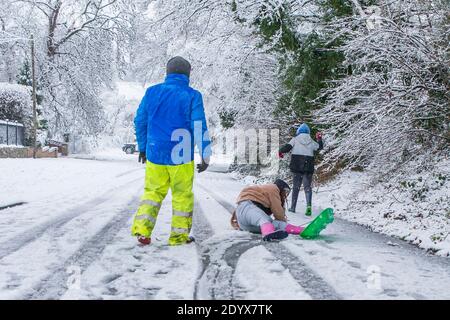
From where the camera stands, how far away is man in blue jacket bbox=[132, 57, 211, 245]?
189 inches

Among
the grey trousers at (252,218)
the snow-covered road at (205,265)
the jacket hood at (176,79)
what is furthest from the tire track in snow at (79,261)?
the jacket hood at (176,79)

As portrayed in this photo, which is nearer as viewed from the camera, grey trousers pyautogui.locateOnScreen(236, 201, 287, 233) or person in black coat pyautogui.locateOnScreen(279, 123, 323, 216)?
grey trousers pyautogui.locateOnScreen(236, 201, 287, 233)

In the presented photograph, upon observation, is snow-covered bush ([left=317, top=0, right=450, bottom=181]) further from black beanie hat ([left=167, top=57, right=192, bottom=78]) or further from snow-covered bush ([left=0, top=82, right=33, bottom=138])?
snow-covered bush ([left=0, top=82, right=33, bottom=138])

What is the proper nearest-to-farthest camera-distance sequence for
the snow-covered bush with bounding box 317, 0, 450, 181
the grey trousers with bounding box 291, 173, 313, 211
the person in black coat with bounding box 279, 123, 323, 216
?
the snow-covered bush with bounding box 317, 0, 450, 181, the grey trousers with bounding box 291, 173, 313, 211, the person in black coat with bounding box 279, 123, 323, 216

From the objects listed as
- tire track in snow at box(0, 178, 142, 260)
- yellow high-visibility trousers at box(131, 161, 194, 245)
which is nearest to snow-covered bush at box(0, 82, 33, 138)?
tire track in snow at box(0, 178, 142, 260)

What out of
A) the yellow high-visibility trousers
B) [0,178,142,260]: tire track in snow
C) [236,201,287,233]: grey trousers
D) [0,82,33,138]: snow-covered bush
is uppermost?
[0,82,33,138]: snow-covered bush

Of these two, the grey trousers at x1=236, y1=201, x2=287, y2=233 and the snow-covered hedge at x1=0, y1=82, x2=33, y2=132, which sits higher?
the snow-covered hedge at x1=0, y1=82, x2=33, y2=132

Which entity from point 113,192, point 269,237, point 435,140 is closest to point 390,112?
point 435,140

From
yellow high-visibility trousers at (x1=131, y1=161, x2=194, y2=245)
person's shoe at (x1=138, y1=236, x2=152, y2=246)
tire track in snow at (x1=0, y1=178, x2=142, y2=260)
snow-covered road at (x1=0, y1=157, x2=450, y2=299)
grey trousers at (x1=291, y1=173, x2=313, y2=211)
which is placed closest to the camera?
snow-covered road at (x1=0, y1=157, x2=450, y2=299)

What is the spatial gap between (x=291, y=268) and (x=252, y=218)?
1504 millimetres

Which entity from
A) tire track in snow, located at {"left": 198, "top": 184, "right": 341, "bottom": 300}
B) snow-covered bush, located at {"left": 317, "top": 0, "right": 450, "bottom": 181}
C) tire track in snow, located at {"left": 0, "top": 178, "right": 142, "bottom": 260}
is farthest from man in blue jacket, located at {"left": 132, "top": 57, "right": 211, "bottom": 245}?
snow-covered bush, located at {"left": 317, "top": 0, "right": 450, "bottom": 181}

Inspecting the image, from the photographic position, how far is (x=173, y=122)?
16.0ft
